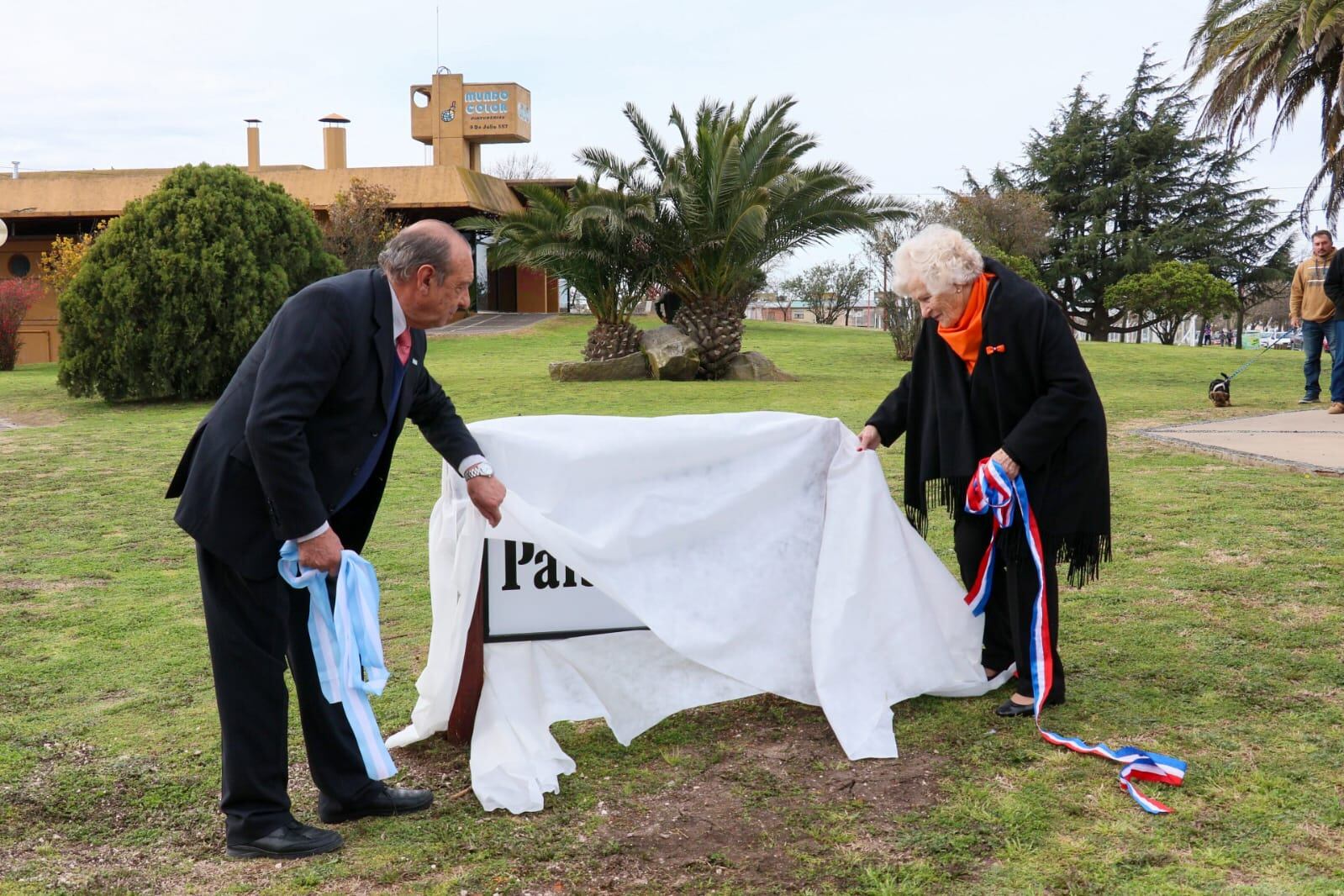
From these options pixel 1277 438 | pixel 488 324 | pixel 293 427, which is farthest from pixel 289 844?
pixel 488 324

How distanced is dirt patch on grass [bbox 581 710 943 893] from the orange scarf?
1.36 meters

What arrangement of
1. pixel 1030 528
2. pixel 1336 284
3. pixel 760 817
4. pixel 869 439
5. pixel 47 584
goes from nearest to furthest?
pixel 760 817 → pixel 1030 528 → pixel 869 439 → pixel 47 584 → pixel 1336 284

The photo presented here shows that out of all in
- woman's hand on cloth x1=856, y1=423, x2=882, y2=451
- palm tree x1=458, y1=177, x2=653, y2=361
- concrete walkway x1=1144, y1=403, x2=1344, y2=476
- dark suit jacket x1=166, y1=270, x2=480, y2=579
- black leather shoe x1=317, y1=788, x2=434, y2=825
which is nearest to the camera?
dark suit jacket x1=166, y1=270, x2=480, y2=579

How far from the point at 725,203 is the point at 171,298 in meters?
8.41

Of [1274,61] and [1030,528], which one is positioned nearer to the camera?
[1030,528]

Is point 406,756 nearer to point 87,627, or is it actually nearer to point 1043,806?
point 1043,806

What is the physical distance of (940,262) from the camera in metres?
3.75

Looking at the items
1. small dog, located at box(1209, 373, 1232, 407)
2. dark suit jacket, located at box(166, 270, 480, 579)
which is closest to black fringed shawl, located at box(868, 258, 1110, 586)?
dark suit jacket, located at box(166, 270, 480, 579)

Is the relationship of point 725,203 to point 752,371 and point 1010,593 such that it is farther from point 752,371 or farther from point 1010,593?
point 1010,593

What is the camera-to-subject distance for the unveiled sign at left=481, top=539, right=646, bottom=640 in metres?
3.60

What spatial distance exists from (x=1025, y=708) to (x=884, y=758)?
640mm

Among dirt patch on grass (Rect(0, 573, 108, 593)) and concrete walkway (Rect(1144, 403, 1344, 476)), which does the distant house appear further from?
dirt patch on grass (Rect(0, 573, 108, 593))

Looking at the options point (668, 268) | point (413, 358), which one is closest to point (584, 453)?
point (413, 358)

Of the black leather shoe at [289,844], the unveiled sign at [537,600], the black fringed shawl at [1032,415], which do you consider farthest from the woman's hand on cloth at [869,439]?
→ the black leather shoe at [289,844]
